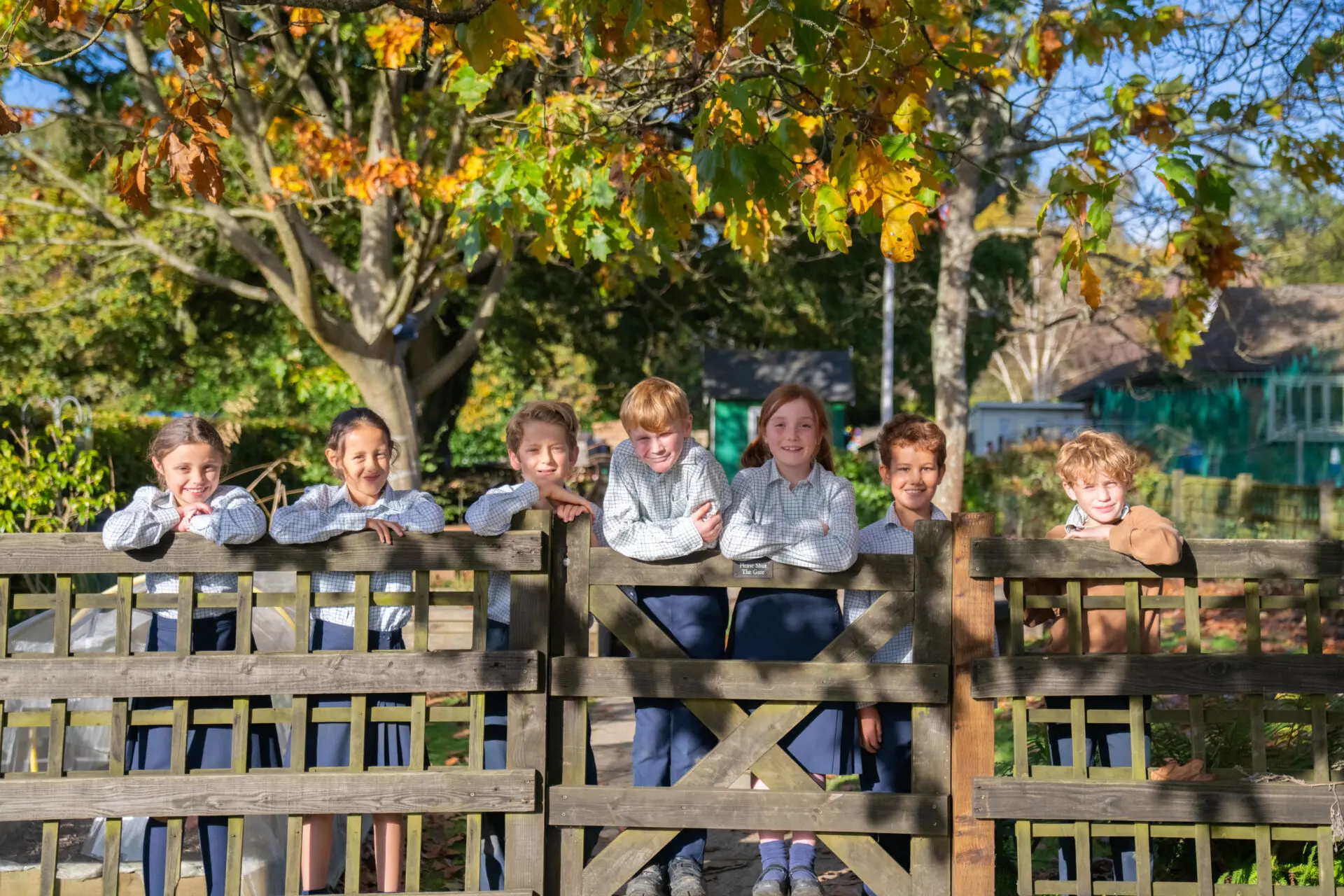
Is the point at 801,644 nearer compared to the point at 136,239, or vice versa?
the point at 801,644

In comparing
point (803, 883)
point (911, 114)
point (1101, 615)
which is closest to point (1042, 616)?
point (1101, 615)

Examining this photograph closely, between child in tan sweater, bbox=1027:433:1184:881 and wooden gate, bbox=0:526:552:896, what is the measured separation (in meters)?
1.75

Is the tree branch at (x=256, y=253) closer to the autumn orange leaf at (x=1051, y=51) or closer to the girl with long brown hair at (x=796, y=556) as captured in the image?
the autumn orange leaf at (x=1051, y=51)

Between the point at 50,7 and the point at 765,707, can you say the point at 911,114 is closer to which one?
the point at 765,707

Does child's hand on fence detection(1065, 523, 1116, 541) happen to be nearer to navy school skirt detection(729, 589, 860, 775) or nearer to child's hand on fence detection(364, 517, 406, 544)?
navy school skirt detection(729, 589, 860, 775)

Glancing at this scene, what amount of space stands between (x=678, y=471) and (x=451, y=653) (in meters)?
0.95

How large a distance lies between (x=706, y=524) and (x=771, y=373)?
21.7m

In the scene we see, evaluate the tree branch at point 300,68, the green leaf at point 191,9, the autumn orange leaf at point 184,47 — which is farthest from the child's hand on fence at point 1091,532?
the tree branch at point 300,68

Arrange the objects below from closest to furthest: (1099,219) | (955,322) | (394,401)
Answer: (1099,219), (394,401), (955,322)

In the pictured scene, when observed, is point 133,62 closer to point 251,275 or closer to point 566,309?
point 251,275

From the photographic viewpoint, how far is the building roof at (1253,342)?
29.5 metres

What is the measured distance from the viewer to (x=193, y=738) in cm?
397

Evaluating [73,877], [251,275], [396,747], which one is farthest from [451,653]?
[251,275]

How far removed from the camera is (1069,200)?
5062mm
